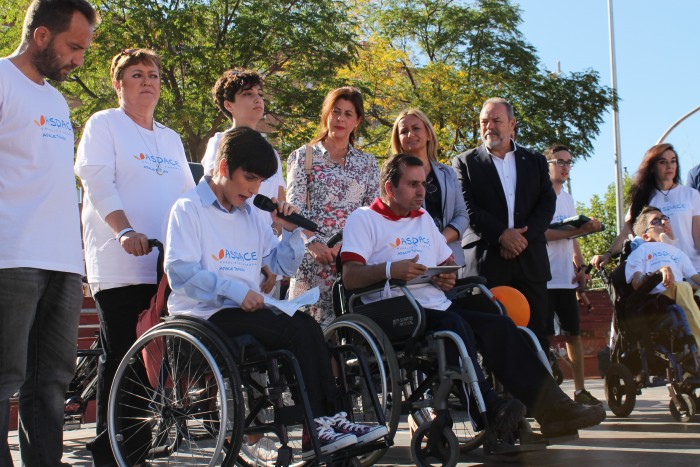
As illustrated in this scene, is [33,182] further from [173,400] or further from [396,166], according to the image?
[396,166]

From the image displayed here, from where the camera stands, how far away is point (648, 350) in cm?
694

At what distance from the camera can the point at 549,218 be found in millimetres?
6586

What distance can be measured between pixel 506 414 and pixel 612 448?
137cm

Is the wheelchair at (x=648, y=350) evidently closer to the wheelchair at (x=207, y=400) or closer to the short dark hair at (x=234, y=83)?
the wheelchair at (x=207, y=400)

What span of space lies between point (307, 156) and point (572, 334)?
290 cm

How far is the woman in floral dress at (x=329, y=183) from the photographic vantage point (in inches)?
235

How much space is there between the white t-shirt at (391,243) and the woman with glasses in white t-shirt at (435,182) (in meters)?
0.66

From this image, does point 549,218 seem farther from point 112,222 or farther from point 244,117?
point 112,222

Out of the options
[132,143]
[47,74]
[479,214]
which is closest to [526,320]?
[479,214]

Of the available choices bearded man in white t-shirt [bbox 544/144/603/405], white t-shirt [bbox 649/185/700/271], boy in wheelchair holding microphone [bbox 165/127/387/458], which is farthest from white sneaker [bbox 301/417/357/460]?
white t-shirt [bbox 649/185/700/271]

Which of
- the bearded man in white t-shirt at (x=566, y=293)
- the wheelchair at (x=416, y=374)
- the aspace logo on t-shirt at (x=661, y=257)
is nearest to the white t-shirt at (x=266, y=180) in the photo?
the wheelchair at (x=416, y=374)

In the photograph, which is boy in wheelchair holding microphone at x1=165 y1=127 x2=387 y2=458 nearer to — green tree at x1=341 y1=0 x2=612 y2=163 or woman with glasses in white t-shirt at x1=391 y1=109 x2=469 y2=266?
woman with glasses in white t-shirt at x1=391 y1=109 x2=469 y2=266

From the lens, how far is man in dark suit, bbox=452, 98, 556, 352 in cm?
635

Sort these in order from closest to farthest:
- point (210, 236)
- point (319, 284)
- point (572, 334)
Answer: point (210, 236), point (319, 284), point (572, 334)
